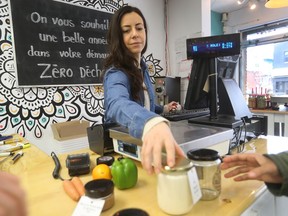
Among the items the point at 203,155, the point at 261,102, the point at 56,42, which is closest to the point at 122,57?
the point at 203,155

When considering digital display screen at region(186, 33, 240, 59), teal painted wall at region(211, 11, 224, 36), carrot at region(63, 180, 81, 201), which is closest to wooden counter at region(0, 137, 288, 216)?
carrot at region(63, 180, 81, 201)

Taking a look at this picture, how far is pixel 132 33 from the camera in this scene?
3.58ft

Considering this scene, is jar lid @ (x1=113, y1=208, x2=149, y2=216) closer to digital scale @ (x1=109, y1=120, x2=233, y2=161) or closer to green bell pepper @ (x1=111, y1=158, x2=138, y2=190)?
green bell pepper @ (x1=111, y1=158, x2=138, y2=190)

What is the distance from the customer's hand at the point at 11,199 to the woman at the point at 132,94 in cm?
31

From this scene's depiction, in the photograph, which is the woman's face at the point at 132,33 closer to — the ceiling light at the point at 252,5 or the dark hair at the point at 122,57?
the dark hair at the point at 122,57

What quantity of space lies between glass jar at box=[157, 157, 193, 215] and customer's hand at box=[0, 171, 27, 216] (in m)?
0.36

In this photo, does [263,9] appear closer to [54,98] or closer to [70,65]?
[70,65]

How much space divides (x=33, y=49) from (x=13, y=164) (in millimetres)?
1281

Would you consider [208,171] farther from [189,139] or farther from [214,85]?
[214,85]

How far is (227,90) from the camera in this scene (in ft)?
3.73

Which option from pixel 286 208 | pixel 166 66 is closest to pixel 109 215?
pixel 286 208

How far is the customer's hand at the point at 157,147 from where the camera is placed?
48 centimetres

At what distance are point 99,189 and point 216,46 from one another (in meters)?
0.76

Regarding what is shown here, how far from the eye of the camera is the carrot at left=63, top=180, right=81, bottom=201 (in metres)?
0.64
